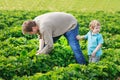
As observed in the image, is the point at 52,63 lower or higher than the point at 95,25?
lower

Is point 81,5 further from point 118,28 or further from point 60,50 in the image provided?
point 60,50

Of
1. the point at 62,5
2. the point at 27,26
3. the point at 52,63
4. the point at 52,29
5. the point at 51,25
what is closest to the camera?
the point at 27,26

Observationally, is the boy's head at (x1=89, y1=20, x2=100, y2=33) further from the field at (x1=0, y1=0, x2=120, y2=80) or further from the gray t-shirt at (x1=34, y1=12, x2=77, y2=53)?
the field at (x1=0, y1=0, x2=120, y2=80)

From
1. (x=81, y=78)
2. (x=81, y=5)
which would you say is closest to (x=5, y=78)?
(x=81, y=78)

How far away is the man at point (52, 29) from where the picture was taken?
31.9 feet

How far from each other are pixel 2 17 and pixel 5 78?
977 centimetres

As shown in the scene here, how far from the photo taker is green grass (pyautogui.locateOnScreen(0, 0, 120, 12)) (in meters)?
29.7

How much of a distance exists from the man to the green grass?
18697 mm

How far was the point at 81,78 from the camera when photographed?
29.8ft

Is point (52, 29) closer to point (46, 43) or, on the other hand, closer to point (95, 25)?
point (46, 43)

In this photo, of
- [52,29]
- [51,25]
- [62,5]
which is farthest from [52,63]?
[62,5]

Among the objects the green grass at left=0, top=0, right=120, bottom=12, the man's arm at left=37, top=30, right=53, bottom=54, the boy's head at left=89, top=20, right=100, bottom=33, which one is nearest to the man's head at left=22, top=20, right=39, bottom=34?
the man's arm at left=37, top=30, right=53, bottom=54

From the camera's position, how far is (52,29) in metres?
10.0

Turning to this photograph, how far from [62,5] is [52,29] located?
69.5 ft
